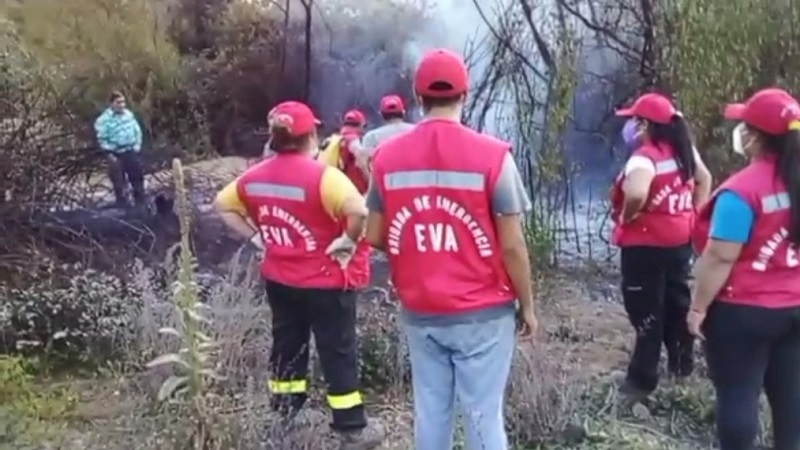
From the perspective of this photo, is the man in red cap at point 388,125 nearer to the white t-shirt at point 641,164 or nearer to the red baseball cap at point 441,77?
the white t-shirt at point 641,164

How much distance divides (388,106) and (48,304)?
2852 mm

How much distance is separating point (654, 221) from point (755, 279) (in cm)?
147

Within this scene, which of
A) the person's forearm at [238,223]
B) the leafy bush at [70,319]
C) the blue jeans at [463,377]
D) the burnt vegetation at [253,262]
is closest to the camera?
the blue jeans at [463,377]

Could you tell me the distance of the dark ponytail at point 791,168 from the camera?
13.6 ft

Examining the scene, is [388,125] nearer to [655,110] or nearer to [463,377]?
[655,110]

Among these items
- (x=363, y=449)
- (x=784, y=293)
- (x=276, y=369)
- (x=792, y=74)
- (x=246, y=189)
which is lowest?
(x=363, y=449)

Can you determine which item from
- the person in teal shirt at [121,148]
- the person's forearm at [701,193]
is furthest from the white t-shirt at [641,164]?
the person in teal shirt at [121,148]

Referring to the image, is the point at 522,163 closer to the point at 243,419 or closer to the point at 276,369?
the point at 276,369

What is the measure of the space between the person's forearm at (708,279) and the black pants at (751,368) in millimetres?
69

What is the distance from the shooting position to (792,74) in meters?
9.10

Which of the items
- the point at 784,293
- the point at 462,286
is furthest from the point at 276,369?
the point at 784,293

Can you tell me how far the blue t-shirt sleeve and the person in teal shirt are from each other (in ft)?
24.6

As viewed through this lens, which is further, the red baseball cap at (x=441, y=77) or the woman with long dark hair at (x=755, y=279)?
the woman with long dark hair at (x=755, y=279)

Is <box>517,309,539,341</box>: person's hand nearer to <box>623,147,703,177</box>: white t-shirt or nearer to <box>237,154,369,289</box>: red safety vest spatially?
<box>237,154,369,289</box>: red safety vest
